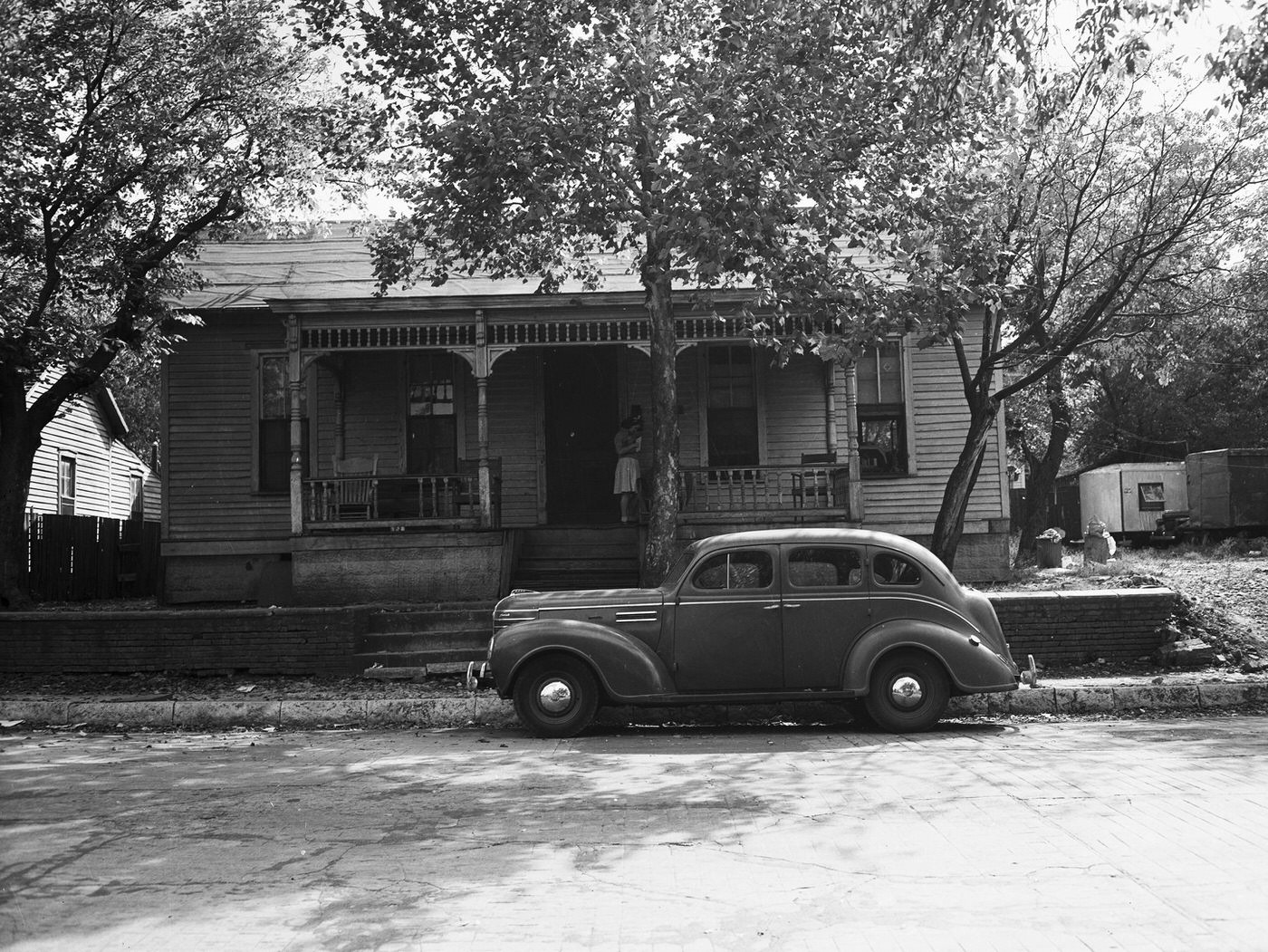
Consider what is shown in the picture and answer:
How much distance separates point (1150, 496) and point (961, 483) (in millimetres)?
20985

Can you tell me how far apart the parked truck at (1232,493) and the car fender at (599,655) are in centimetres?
2468

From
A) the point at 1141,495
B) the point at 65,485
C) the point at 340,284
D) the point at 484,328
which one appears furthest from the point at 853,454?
the point at 65,485

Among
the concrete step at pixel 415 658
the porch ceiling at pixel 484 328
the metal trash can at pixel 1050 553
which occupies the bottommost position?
the concrete step at pixel 415 658

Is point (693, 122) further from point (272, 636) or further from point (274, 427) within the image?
point (274, 427)

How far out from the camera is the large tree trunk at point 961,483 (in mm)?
17719

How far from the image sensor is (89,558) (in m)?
24.4

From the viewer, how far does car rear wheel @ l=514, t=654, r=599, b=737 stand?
10.2 m

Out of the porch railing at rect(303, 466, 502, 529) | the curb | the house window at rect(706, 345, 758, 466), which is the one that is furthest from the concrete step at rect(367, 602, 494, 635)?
the house window at rect(706, 345, 758, 466)

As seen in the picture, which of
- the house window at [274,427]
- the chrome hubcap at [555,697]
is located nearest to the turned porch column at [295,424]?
the house window at [274,427]

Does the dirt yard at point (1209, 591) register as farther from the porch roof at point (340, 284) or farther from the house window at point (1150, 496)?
the house window at point (1150, 496)

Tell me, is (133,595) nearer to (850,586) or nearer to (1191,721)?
(850,586)

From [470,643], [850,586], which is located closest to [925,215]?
[850,586]

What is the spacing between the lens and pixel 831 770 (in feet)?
27.0

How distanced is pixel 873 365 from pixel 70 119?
40.5 ft
